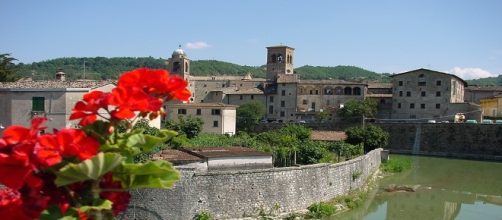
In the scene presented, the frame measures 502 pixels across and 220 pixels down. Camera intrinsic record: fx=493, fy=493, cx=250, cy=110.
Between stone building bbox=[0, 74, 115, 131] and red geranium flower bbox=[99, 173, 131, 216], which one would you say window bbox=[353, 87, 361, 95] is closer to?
stone building bbox=[0, 74, 115, 131]

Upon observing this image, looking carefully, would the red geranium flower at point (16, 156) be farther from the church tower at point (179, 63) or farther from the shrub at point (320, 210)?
the church tower at point (179, 63)

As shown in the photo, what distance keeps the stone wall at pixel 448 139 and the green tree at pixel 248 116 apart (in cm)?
1520

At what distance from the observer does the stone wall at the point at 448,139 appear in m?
47.4

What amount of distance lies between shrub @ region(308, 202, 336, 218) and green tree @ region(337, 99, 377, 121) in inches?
Answer: 1573

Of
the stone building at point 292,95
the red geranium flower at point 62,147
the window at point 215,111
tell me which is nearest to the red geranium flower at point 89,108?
the red geranium flower at point 62,147

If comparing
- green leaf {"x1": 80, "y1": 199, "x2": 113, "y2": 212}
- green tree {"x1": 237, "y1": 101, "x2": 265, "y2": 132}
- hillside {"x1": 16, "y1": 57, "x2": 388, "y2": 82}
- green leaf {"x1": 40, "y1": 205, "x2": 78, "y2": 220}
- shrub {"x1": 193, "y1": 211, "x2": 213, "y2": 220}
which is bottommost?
shrub {"x1": 193, "y1": 211, "x2": 213, "y2": 220}

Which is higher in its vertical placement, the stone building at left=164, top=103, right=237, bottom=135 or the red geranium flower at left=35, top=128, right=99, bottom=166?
the red geranium flower at left=35, top=128, right=99, bottom=166

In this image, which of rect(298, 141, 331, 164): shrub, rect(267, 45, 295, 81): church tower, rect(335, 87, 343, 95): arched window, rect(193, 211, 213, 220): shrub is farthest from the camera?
rect(267, 45, 295, 81): church tower

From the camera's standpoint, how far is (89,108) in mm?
2105

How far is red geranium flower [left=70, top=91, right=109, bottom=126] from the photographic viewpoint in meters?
2.11

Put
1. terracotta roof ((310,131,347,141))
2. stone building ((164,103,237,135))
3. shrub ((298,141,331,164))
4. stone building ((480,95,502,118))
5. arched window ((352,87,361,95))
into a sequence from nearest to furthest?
shrub ((298,141,331,164)) < terracotta roof ((310,131,347,141)) < stone building ((164,103,237,135)) < stone building ((480,95,502,118)) < arched window ((352,87,361,95))

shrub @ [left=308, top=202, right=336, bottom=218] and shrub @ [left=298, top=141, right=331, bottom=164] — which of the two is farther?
shrub @ [left=298, top=141, right=331, bottom=164]

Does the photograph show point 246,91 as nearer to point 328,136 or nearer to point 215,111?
point 215,111

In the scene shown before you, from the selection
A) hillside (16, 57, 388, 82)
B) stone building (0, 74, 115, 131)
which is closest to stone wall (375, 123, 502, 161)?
stone building (0, 74, 115, 131)
